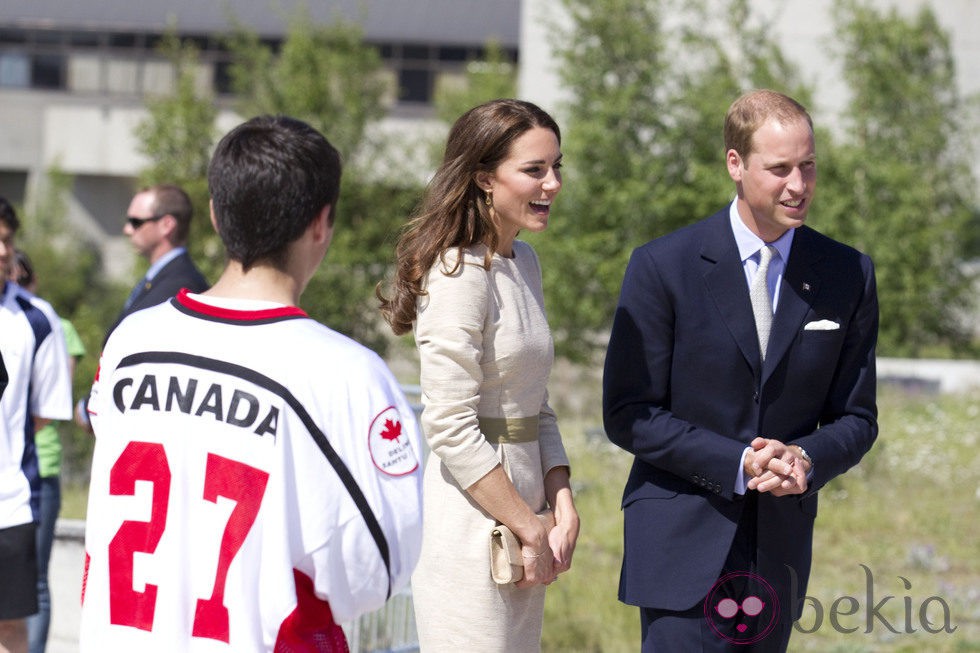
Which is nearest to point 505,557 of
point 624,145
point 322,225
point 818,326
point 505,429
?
point 505,429

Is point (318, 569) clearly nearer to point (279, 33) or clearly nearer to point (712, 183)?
point (712, 183)

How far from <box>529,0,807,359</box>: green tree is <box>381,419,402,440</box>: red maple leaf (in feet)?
59.4

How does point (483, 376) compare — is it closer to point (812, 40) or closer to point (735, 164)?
point (735, 164)

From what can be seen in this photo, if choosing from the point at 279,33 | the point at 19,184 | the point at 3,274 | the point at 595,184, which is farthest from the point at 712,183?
the point at 19,184

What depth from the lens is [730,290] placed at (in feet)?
12.0

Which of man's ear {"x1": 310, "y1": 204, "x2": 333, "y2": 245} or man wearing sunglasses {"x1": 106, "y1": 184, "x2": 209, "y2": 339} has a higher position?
man wearing sunglasses {"x1": 106, "y1": 184, "x2": 209, "y2": 339}

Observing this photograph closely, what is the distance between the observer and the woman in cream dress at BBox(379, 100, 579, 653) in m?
3.48

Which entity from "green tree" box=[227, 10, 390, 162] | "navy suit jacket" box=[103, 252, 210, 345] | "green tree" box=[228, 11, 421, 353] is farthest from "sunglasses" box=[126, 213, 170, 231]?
"green tree" box=[227, 10, 390, 162]

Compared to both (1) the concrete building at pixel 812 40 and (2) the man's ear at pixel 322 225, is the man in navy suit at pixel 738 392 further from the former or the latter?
(1) the concrete building at pixel 812 40

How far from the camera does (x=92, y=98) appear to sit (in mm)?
46312

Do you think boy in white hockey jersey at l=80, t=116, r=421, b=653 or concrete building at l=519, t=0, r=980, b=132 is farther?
concrete building at l=519, t=0, r=980, b=132

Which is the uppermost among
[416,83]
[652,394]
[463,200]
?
[416,83]

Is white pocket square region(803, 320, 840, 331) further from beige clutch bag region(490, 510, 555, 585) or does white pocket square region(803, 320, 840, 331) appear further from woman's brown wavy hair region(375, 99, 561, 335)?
beige clutch bag region(490, 510, 555, 585)

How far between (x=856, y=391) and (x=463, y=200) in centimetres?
129
